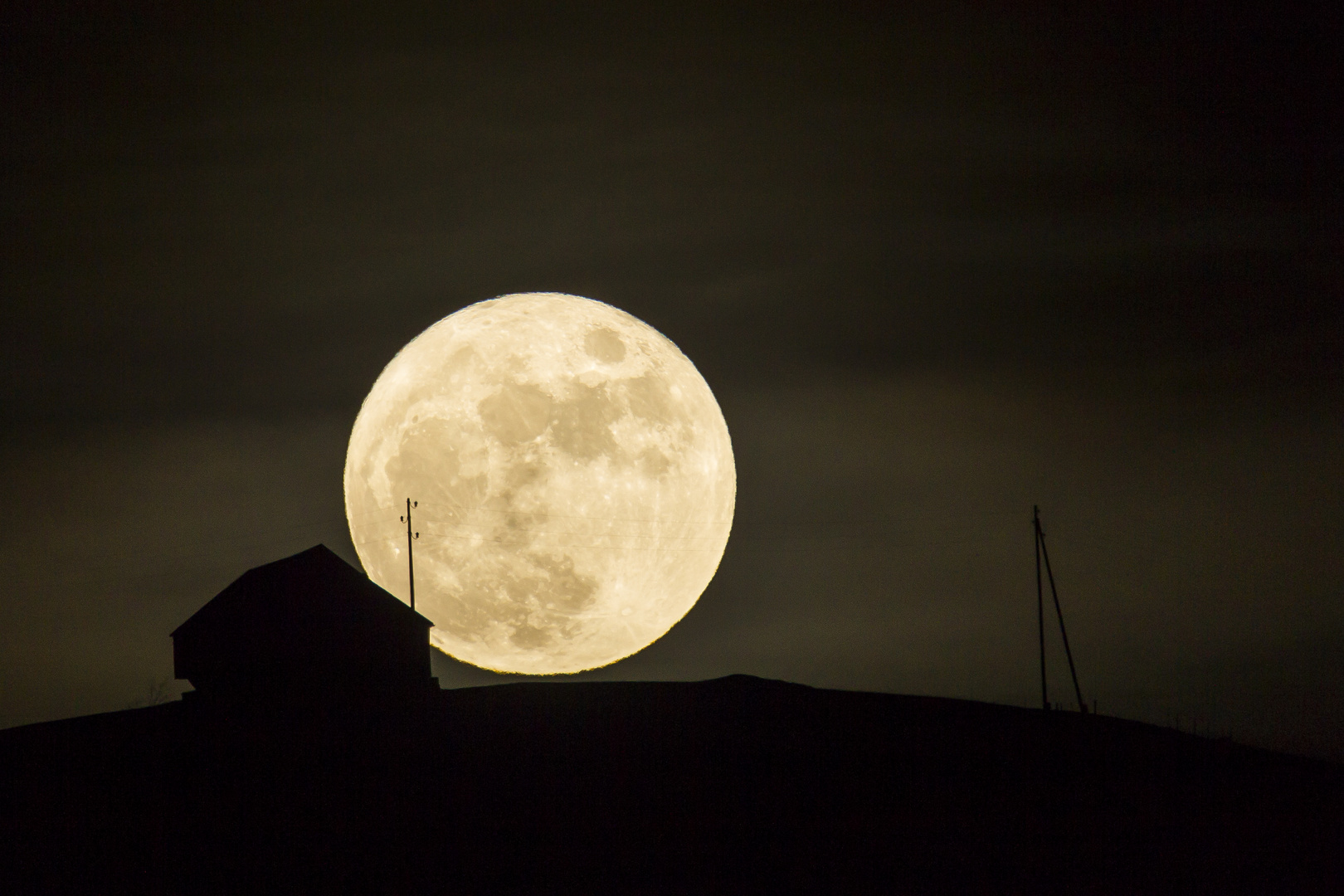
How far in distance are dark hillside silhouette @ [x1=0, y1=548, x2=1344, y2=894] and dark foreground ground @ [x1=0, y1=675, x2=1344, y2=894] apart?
99 millimetres

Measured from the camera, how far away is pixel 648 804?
35.8 m

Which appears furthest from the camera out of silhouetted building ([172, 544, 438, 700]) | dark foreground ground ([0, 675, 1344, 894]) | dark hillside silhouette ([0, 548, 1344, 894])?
silhouetted building ([172, 544, 438, 700])

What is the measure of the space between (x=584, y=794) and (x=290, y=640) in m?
10.4

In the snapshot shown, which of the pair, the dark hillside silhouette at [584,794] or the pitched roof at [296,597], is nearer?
the dark hillside silhouette at [584,794]

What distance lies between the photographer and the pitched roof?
41.1 m

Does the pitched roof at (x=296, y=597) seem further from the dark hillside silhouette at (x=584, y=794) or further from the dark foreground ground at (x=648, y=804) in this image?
the dark foreground ground at (x=648, y=804)

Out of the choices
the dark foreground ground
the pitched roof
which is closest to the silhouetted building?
the pitched roof

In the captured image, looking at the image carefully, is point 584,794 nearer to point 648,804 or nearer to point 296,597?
point 648,804

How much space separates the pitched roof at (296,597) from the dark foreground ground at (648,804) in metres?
2.67

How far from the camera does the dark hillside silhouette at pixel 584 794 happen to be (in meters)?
31.3

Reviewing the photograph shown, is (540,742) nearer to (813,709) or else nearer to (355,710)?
(355,710)

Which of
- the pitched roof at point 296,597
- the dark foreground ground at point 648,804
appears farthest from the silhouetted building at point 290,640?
the dark foreground ground at point 648,804

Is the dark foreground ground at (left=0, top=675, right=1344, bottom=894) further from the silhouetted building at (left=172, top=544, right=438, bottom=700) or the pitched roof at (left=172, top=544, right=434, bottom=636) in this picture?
the pitched roof at (left=172, top=544, right=434, bottom=636)

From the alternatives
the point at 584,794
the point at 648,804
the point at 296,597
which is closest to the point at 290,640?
the point at 296,597
